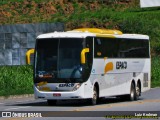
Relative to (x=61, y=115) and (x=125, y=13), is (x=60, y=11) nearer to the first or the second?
(x=125, y=13)

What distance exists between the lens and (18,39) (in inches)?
2803

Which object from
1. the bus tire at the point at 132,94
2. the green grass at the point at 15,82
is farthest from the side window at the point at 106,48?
the green grass at the point at 15,82

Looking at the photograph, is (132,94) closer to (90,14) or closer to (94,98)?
(94,98)

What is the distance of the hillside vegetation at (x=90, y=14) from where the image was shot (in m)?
72.3

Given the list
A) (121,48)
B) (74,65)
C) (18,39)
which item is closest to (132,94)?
(121,48)

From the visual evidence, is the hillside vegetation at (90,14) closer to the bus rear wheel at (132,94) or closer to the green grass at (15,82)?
the green grass at (15,82)

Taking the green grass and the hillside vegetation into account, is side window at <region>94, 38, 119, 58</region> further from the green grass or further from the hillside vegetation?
the hillside vegetation

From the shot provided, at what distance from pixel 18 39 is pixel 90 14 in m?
11.0

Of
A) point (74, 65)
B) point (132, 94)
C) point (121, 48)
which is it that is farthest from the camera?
point (132, 94)

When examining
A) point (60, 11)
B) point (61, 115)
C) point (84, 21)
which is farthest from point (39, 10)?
point (61, 115)

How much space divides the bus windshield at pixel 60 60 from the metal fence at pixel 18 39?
135 feet

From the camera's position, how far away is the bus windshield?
2908cm

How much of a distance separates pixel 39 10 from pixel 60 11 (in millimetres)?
2384

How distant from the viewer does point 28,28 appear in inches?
2800
